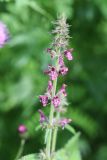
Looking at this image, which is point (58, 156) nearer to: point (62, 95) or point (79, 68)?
point (62, 95)

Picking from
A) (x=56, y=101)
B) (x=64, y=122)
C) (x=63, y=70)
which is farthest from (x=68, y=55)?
(x=64, y=122)

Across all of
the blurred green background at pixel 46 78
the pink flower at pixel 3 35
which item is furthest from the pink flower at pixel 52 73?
the blurred green background at pixel 46 78

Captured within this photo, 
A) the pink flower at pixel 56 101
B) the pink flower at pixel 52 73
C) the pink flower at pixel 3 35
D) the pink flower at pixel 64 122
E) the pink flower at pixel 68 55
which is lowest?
the pink flower at pixel 64 122

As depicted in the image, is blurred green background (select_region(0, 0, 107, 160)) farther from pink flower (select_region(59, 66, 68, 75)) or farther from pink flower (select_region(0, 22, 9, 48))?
pink flower (select_region(59, 66, 68, 75))

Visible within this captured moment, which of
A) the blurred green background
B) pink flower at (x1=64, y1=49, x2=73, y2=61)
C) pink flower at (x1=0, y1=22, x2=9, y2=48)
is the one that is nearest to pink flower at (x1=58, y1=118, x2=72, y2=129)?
pink flower at (x1=64, y1=49, x2=73, y2=61)

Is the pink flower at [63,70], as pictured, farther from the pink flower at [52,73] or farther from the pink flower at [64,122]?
the pink flower at [64,122]

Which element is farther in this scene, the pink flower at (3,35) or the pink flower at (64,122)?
the pink flower at (3,35)

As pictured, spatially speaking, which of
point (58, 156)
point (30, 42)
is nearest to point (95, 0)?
point (30, 42)

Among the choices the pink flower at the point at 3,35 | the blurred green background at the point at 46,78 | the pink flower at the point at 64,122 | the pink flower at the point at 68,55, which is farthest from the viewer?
the blurred green background at the point at 46,78
